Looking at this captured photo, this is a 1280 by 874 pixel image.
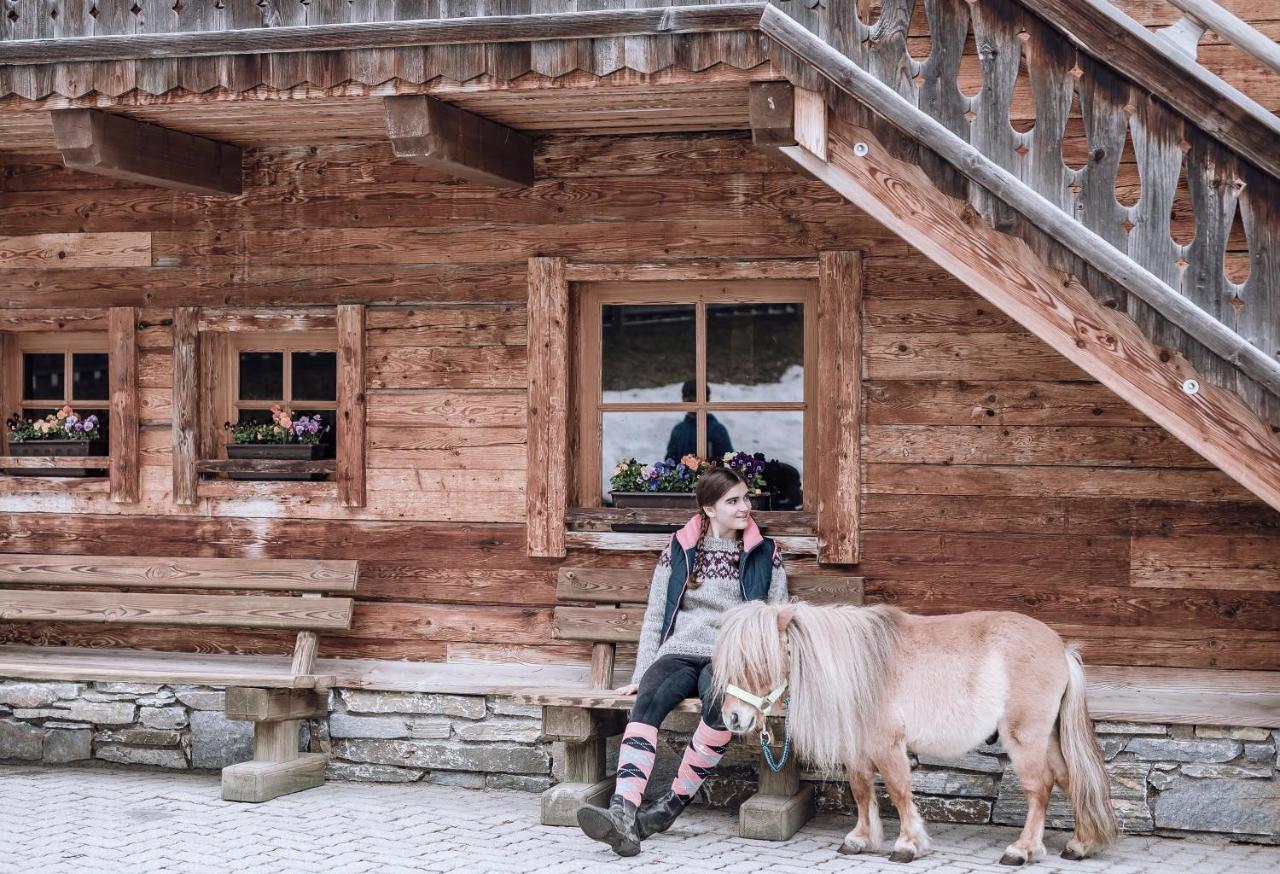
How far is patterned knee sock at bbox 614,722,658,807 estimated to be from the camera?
20.3ft

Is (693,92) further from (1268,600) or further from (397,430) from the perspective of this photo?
(1268,600)

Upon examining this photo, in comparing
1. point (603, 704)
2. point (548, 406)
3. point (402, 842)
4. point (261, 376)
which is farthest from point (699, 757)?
point (261, 376)

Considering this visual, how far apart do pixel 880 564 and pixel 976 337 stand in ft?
3.64

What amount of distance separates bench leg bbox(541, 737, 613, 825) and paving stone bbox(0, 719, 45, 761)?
9.36ft

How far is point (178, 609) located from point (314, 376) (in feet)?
4.43

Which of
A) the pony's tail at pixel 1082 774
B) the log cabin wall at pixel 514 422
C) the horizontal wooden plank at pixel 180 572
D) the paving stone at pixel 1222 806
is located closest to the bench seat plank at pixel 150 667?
the log cabin wall at pixel 514 422

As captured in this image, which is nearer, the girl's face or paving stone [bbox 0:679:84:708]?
the girl's face

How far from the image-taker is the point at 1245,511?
6.80 m

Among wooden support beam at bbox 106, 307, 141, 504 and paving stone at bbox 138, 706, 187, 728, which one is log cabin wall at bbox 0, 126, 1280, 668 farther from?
paving stone at bbox 138, 706, 187, 728

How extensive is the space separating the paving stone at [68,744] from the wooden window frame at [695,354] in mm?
2740

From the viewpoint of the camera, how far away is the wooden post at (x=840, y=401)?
714 centimetres

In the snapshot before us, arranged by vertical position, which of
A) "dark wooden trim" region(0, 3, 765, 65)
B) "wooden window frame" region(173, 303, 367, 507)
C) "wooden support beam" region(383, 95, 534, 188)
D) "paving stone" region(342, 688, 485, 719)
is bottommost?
"paving stone" region(342, 688, 485, 719)

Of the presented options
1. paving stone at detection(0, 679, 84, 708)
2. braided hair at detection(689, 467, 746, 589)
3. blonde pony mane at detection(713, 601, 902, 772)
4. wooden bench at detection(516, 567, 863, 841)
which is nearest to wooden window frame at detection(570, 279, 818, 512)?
wooden bench at detection(516, 567, 863, 841)

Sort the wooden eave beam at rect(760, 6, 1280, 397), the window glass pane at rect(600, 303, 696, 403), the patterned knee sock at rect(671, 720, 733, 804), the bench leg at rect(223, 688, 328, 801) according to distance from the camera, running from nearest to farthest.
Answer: the wooden eave beam at rect(760, 6, 1280, 397) → the patterned knee sock at rect(671, 720, 733, 804) → the bench leg at rect(223, 688, 328, 801) → the window glass pane at rect(600, 303, 696, 403)
